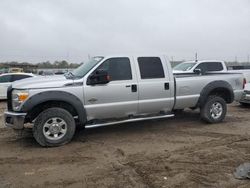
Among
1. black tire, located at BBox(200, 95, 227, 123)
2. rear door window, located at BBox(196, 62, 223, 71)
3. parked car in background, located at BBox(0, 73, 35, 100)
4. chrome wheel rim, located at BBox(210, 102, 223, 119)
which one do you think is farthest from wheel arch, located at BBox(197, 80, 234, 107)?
parked car in background, located at BBox(0, 73, 35, 100)

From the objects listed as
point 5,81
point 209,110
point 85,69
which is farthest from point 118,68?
point 5,81

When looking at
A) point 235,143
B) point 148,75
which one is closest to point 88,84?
point 148,75

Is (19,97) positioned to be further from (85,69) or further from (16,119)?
(85,69)

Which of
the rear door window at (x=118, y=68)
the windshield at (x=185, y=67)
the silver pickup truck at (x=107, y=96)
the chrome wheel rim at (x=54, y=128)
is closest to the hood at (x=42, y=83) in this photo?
the silver pickup truck at (x=107, y=96)

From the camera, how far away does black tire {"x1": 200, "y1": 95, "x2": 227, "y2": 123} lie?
355 inches

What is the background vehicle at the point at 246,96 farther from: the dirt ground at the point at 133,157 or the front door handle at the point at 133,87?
the front door handle at the point at 133,87

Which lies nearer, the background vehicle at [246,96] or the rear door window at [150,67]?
the rear door window at [150,67]

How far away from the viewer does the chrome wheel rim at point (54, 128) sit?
22.3 feet

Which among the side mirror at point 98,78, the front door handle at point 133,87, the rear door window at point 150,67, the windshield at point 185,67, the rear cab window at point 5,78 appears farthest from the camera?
the rear cab window at point 5,78

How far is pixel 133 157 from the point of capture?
5945 mm

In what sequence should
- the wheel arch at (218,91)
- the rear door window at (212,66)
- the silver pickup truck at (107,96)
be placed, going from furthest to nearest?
the rear door window at (212,66), the wheel arch at (218,91), the silver pickup truck at (107,96)

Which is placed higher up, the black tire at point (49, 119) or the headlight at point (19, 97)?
the headlight at point (19, 97)

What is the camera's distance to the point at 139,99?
25.6ft

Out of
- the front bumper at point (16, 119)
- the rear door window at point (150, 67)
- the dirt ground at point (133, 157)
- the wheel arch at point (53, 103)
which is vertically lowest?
the dirt ground at point (133, 157)
